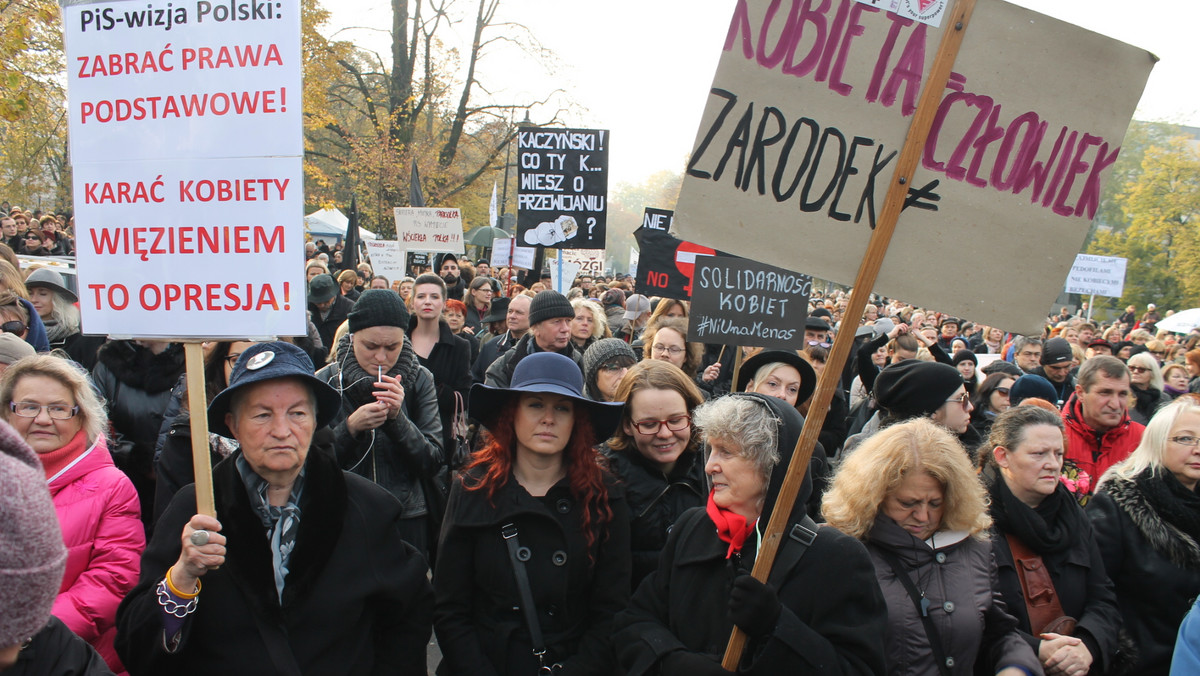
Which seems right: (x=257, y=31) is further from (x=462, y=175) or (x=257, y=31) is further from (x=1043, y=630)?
(x=462, y=175)

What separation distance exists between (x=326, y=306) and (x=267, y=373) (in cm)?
696

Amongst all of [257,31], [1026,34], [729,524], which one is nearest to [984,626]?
[729,524]

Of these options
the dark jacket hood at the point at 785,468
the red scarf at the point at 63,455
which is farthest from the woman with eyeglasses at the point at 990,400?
the red scarf at the point at 63,455

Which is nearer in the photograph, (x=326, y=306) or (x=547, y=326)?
(x=547, y=326)

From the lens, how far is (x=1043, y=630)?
3.10 m

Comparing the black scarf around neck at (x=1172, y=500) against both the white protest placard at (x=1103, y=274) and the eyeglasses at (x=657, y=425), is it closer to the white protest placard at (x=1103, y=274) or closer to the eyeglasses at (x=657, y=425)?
the eyeglasses at (x=657, y=425)

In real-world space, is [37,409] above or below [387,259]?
above

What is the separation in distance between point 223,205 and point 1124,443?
5.25 m

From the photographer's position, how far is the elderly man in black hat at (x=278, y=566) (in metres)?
2.23

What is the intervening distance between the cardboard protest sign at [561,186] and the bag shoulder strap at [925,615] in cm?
576

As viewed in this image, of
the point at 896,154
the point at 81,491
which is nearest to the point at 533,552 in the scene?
the point at 81,491

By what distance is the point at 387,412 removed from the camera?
12.2ft

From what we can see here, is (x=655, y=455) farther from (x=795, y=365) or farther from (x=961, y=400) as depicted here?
(x=961, y=400)

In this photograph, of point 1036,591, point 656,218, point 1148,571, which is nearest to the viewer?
point 1036,591
